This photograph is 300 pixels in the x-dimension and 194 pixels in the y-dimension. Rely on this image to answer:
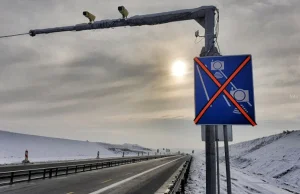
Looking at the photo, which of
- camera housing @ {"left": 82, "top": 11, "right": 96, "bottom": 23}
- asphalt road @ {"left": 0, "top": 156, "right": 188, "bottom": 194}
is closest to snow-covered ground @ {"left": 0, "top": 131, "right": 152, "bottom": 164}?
asphalt road @ {"left": 0, "top": 156, "right": 188, "bottom": 194}

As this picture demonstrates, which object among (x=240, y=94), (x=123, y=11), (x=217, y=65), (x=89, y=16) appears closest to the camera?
(x=240, y=94)

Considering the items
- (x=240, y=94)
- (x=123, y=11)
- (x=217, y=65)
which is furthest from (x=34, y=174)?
(x=240, y=94)

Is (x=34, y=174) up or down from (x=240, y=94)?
down

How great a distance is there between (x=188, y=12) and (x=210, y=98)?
11.4 feet

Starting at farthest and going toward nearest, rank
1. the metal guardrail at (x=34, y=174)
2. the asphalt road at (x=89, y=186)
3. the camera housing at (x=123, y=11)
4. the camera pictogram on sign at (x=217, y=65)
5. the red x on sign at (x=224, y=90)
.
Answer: the metal guardrail at (x=34, y=174)
the asphalt road at (x=89, y=186)
the camera housing at (x=123, y=11)
the camera pictogram on sign at (x=217, y=65)
the red x on sign at (x=224, y=90)

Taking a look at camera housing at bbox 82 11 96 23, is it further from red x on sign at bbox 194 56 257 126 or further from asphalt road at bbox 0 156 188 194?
asphalt road at bbox 0 156 188 194

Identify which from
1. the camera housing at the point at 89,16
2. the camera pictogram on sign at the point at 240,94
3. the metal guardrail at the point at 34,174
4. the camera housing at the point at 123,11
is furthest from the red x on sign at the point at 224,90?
the metal guardrail at the point at 34,174

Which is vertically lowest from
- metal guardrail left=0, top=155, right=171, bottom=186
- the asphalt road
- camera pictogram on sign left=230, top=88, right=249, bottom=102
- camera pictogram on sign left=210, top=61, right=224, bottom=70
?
the asphalt road

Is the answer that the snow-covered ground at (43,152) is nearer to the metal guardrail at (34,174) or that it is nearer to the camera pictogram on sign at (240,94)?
the metal guardrail at (34,174)

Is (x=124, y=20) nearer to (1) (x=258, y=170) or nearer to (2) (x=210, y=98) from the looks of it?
(2) (x=210, y=98)

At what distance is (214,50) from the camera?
6.07 metres

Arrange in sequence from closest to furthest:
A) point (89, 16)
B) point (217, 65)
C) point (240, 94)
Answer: point (240, 94), point (217, 65), point (89, 16)

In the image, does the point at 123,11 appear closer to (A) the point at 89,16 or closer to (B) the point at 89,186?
(A) the point at 89,16

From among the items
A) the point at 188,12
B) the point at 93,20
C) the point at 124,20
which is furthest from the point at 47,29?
the point at 188,12
